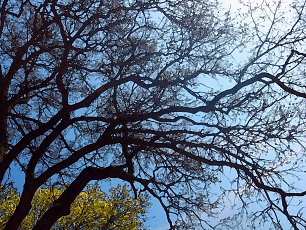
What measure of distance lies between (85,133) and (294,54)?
471 cm

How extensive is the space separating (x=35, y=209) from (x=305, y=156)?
44.5 feet

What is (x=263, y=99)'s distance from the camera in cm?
798

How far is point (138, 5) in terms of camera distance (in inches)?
336

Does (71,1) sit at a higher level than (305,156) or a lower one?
higher

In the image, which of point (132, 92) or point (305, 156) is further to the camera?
point (132, 92)

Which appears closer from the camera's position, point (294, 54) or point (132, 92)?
point (294, 54)

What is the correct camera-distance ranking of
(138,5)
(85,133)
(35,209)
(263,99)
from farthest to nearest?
1. (35,209)
2. (85,133)
3. (138,5)
4. (263,99)

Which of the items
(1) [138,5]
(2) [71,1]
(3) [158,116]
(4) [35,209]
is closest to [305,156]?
(3) [158,116]

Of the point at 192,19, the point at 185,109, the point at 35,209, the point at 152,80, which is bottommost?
the point at 185,109

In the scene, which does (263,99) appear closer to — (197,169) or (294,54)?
(294,54)

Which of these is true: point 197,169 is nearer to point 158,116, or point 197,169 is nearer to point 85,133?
point 158,116

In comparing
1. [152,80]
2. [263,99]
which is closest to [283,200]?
[263,99]

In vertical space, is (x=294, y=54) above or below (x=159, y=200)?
above

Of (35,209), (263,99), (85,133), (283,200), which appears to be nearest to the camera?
(283,200)
